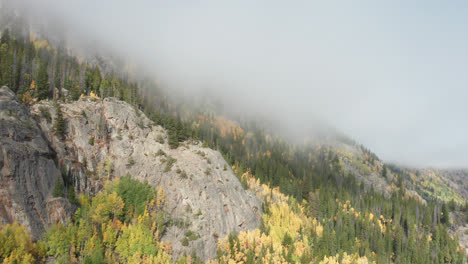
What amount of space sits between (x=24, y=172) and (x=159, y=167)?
39.9 m

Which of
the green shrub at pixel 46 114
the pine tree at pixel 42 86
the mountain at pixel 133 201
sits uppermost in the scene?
the pine tree at pixel 42 86

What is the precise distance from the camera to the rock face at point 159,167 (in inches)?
3000

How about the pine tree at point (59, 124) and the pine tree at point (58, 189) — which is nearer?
the pine tree at point (58, 189)

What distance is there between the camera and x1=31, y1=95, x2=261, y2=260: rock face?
76188 millimetres

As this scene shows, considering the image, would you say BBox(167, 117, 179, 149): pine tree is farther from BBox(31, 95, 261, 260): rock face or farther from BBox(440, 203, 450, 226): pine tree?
BBox(440, 203, 450, 226): pine tree

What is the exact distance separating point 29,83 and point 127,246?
231 ft

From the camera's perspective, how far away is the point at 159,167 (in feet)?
298

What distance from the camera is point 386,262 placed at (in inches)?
3964

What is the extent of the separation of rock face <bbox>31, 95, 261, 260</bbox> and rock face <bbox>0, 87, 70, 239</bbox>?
8395 mm

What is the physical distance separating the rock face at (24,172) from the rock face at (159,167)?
27.5 ft

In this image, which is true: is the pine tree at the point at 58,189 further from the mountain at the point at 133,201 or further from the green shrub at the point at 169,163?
the green shrub at the point at 169,163

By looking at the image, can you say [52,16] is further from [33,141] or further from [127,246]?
[127,246]

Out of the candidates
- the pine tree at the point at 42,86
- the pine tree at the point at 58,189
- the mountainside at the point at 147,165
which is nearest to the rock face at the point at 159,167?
the mountainside at the point at 147,165

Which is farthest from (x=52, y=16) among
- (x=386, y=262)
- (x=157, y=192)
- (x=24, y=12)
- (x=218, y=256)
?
(x=386, y=262)
